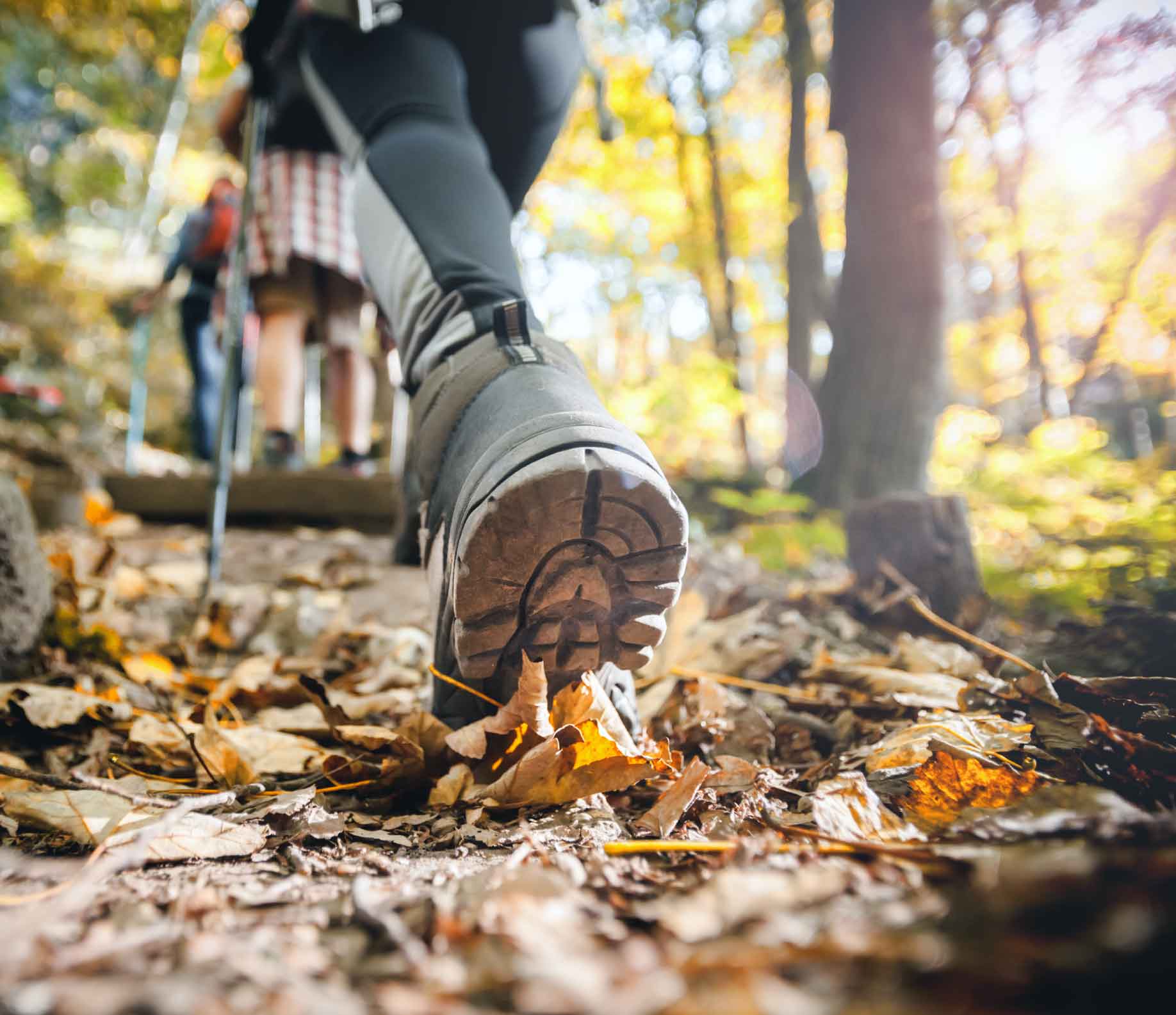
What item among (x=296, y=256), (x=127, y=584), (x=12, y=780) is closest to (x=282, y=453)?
(x=296, y=256)

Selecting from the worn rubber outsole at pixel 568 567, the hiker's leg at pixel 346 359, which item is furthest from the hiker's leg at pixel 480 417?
the hiker's leg at pixel 346 359

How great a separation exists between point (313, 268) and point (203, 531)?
1076 mm

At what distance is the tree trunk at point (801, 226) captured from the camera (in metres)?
7.11

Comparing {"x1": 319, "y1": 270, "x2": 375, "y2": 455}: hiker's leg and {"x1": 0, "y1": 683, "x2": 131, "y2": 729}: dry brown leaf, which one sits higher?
{"x1": 319, "y1": 270, "x2": 375, "y2": 455}: hiker's leg

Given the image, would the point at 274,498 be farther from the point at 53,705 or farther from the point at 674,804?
the point at 674,804

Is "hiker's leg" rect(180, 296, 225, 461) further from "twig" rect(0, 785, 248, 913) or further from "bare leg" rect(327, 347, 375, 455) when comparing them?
"twig" rect(0, 785, 248, 913)

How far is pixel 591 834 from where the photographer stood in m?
0.68

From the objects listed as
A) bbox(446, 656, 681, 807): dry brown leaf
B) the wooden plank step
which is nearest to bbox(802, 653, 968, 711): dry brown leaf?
bbox(446, 656, 681, 807): dry brown leaf

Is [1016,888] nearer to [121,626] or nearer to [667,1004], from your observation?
[667,1004]

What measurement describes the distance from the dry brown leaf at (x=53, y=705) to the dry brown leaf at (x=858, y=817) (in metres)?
0.95

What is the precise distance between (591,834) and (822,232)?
34.9 feet

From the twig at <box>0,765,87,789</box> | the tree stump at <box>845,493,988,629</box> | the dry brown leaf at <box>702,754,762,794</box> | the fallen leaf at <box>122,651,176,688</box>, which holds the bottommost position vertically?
the dry brown leaf at <box>702,754,762,794</box>

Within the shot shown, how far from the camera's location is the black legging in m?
1.01

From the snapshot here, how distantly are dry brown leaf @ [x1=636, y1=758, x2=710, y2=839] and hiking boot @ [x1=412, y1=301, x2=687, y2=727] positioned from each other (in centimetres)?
15
